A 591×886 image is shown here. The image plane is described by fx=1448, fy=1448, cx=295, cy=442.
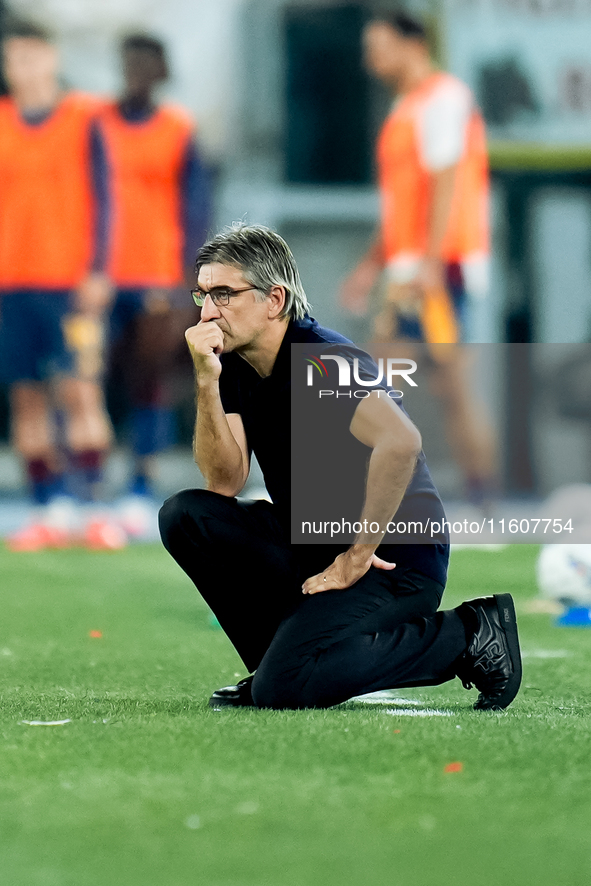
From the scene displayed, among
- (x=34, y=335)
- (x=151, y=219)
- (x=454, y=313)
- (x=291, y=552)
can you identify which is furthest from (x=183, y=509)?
(x=151, y=219)

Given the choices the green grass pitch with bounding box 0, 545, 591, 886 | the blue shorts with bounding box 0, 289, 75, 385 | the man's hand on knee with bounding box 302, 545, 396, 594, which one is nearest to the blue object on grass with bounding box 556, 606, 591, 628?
the green grass pitch with bounding box 0, 545, 591, 886

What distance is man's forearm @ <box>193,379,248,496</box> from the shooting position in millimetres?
3258

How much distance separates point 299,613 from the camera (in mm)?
3178

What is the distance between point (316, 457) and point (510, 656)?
24.2 inches

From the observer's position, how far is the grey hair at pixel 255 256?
3162 millimetres

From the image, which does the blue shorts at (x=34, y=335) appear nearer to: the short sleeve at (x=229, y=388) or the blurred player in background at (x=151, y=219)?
the blurred player in background at (x=151, y=219)

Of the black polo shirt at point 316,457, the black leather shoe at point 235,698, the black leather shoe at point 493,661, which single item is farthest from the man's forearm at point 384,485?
the black leather shoe at point 235,698

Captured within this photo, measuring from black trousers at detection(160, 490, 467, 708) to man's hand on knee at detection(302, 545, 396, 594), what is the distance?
0.02m

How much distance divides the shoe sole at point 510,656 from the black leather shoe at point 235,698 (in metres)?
0.51

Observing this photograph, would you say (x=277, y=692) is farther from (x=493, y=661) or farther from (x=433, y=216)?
(x=433, y=216)

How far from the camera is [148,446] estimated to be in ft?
26.0

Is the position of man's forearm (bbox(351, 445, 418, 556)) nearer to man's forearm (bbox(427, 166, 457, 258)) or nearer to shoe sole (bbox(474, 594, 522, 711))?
shoe sole (bbox(474, 594, 522, 711))

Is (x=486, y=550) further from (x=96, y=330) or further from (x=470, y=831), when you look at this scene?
(x=470, y=831)

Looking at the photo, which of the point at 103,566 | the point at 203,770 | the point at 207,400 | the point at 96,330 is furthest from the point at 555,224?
the point at 203,770
